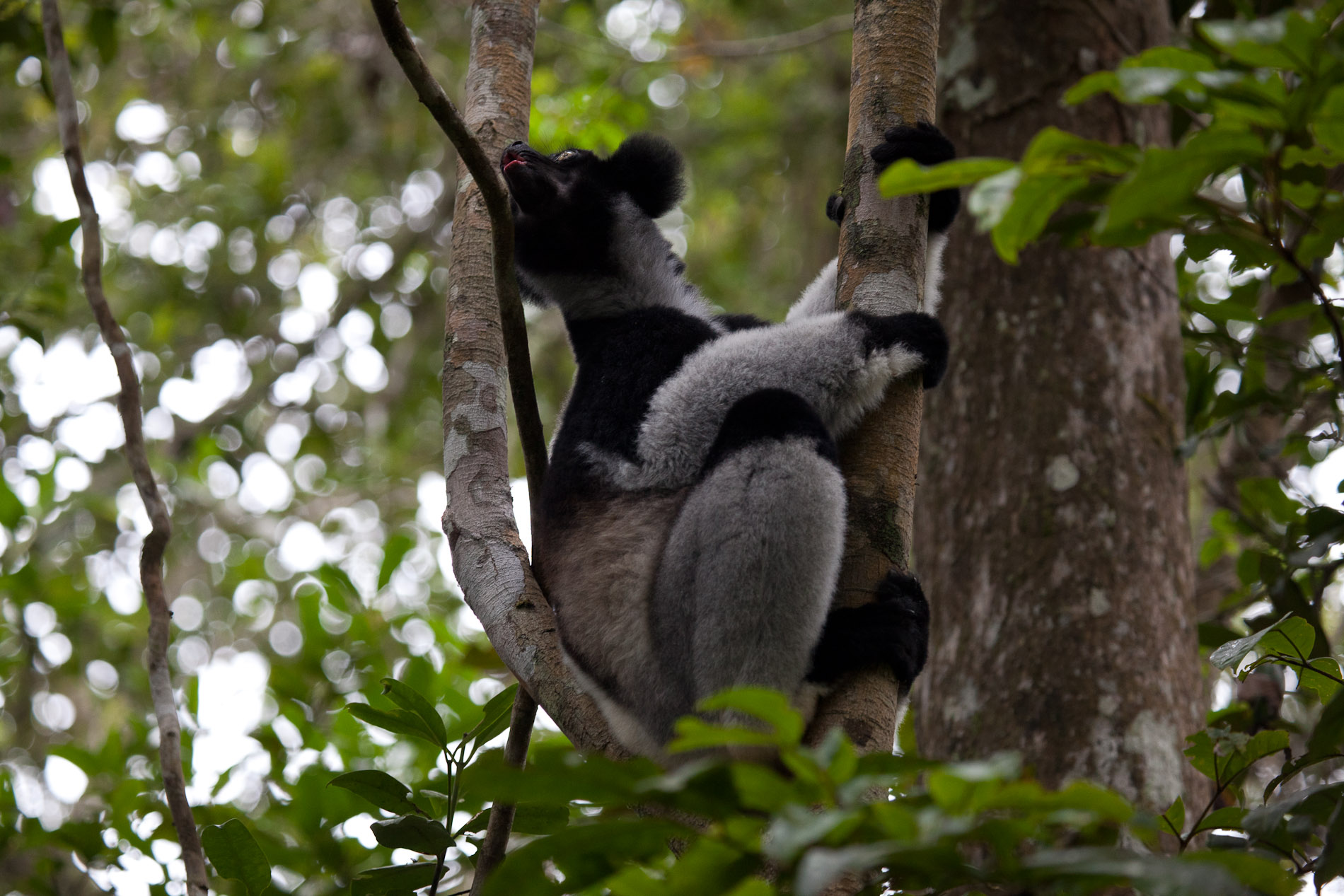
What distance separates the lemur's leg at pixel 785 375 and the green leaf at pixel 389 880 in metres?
1.18

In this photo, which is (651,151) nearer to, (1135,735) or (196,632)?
(1135,735)

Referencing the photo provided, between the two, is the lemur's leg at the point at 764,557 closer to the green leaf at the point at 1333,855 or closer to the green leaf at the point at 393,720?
the green leaf at the point at 393,720

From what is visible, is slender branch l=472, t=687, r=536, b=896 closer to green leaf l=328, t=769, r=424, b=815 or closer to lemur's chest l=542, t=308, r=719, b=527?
green leaf l=328, t=769, r=424, b=815

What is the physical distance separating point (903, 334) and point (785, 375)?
1.26 ft

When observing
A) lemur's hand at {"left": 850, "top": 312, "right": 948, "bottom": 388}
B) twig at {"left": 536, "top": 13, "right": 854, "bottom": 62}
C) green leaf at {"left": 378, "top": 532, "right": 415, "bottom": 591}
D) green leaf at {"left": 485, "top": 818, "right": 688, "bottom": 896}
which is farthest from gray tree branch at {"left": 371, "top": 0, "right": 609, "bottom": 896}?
twig at {"left": 536, "top": 13, "right": 854, "bottom": 62}

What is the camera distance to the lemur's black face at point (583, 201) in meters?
3.69

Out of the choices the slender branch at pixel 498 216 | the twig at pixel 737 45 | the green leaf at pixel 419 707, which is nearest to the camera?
the slender branch at pixel 498 216

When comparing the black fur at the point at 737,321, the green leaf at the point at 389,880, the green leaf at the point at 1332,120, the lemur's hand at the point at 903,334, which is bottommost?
the green leaf at the point at 389,880

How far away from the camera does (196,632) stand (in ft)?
29.2

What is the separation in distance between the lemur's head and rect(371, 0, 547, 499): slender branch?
962 mm

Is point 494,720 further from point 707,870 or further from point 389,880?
point 707,870

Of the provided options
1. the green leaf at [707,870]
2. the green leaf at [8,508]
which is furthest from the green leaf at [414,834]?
the green leaf at [8,508]

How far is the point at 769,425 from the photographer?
8.70 feet

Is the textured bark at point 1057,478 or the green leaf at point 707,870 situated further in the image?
the textured bark at point 1057,478
